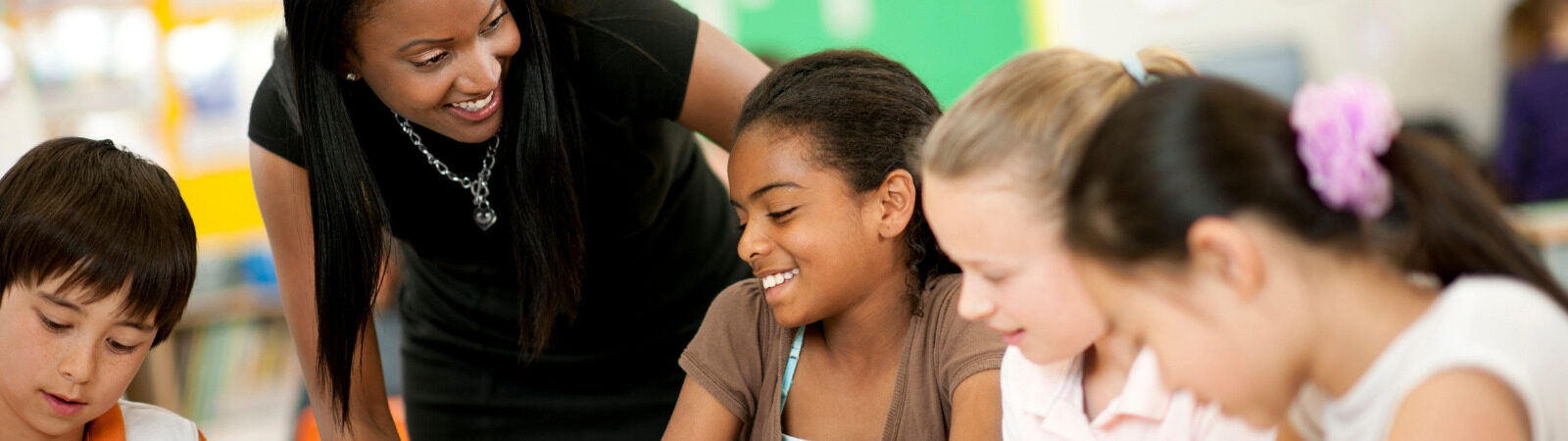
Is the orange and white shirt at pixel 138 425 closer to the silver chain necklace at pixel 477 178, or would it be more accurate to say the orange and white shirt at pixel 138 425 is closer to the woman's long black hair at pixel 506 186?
the woman's long black hair at pixel 506 186

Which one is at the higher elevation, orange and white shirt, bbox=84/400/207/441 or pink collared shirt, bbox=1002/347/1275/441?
pink collared shirt, bbox=1002/347/1275/441

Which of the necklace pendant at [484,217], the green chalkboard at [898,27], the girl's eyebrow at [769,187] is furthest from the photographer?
the green chalkboard at [898,27]

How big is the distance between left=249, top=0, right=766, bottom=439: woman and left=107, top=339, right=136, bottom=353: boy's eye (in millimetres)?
182

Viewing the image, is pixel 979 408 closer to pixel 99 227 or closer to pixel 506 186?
pixel 506 186

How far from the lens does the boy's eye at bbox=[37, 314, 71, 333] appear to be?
1207mm

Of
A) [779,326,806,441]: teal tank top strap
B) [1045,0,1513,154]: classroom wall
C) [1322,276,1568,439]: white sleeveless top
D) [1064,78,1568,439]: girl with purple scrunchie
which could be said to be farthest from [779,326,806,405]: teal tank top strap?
[1045,0,1513,154]: classroom wall

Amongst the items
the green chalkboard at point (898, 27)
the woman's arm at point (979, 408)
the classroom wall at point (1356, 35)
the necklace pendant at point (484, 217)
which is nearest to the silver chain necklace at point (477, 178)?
the necklace pendant at point (484, 217)

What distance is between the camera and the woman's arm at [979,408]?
1187 mm

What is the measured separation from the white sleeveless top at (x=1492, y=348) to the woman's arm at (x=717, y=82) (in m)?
0.73

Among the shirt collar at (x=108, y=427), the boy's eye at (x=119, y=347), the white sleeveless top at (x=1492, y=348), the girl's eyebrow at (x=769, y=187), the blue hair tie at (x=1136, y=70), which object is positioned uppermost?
the blue hair tie at (x=1136, y=70)

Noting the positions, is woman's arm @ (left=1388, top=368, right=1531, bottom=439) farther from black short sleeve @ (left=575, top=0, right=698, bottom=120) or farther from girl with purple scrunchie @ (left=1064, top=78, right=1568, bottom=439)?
black short sleeve @ (left=575, top=0, right=698, bottom=120)

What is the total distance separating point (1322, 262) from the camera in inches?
31.8

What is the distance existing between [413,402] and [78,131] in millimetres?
2207

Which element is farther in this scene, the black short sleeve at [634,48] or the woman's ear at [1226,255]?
the black short sleeve at [634,48]
